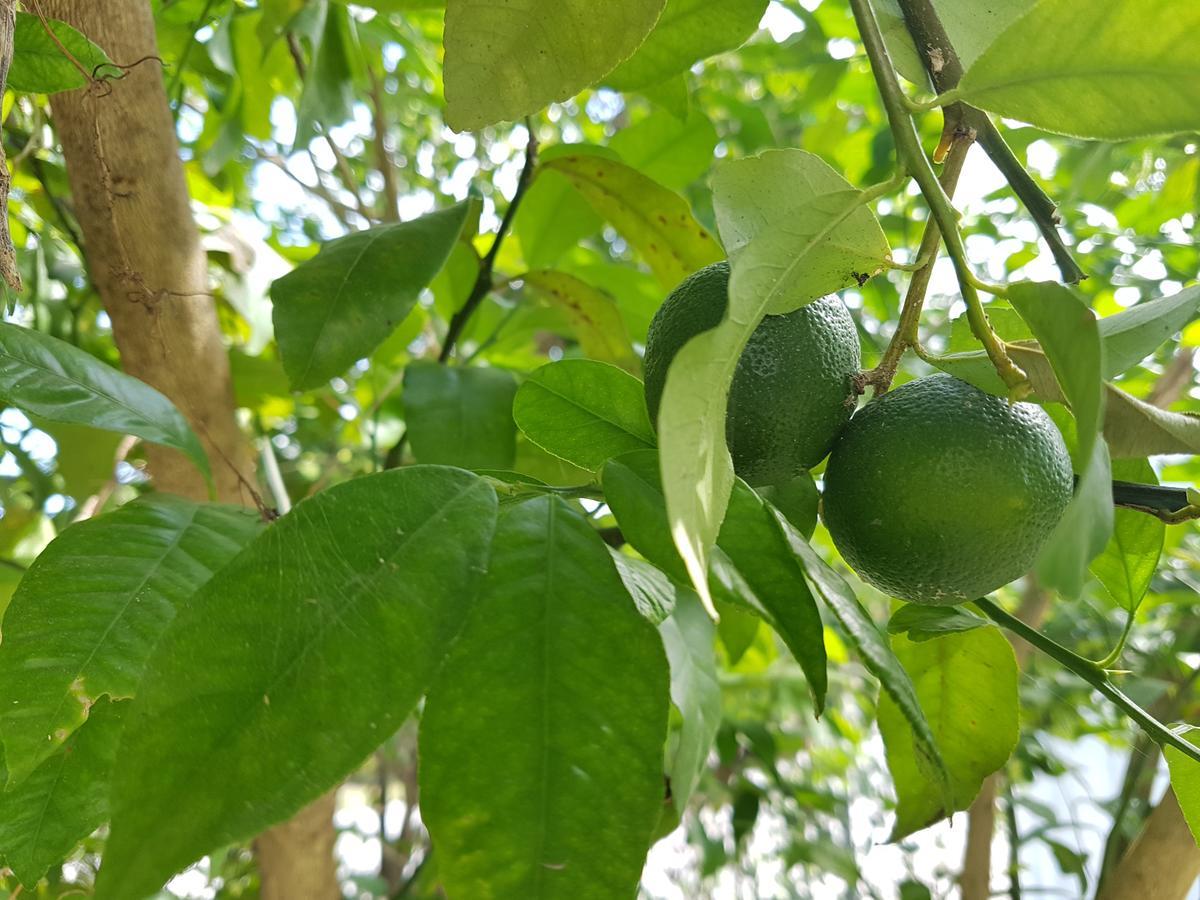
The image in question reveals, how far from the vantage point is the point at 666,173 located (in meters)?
0.82

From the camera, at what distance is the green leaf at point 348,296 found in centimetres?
53

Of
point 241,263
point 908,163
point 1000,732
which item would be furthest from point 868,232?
point 241,263

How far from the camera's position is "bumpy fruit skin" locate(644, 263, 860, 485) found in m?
0.41

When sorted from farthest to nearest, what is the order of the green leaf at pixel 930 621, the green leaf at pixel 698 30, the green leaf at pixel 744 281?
the green leaf at pixel 698 30, the green leaf at pixel 930 621, the green leaf at pixel 744 281

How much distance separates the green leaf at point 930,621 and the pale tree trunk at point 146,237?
388 mm

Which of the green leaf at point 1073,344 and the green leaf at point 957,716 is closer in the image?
the green leaf at point 1073,344

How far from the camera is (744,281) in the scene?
282 millimetres

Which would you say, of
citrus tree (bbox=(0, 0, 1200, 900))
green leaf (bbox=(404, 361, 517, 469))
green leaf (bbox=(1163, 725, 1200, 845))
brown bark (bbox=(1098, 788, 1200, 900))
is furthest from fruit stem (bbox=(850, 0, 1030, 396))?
brown bark (bbox=(1098, 788, 1200, 900))

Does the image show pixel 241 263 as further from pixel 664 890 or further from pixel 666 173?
→ pixel 664 890

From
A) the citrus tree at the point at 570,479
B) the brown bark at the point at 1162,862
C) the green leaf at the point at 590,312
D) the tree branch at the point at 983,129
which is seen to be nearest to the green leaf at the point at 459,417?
the citrus tree at the point at 570,479

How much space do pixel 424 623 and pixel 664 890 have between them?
2016 mm

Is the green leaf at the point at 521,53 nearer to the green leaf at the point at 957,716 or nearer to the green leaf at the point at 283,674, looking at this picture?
the green leaf at the point at 283,674

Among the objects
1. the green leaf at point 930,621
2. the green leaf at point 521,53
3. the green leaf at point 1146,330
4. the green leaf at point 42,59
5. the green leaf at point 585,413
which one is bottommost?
the green leaf at point 930,621

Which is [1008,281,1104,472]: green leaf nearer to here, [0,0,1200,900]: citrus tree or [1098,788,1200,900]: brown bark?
[0,0,1200,900]: citrus tree
